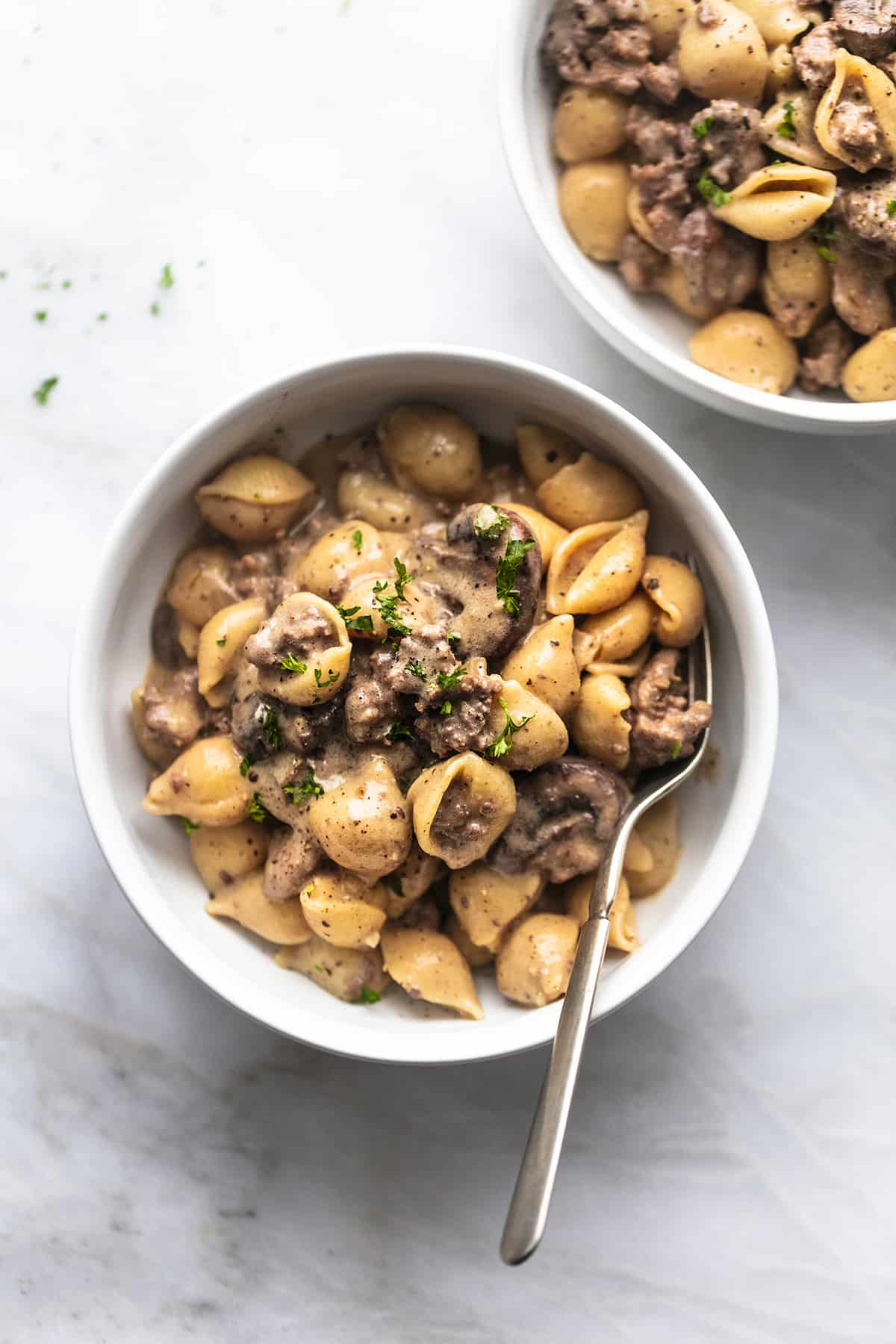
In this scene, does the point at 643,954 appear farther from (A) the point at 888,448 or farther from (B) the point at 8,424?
(B) the point at 8,424

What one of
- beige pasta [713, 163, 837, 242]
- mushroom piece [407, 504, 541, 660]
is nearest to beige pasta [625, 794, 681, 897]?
mushroom piece [407, 504, 541, 660]

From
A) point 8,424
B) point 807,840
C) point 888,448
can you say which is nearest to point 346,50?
point 8,424

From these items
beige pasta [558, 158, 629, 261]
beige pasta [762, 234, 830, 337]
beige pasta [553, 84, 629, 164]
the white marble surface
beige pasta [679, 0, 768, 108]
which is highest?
beige pasta [679, 0, 768, 108]

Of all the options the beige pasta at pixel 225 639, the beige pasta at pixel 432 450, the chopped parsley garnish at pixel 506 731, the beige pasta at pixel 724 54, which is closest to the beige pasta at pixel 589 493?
the beige pasta at pixel 432 450

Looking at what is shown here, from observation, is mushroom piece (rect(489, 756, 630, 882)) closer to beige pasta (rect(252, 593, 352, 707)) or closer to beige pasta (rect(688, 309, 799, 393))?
beige pasta (rect(252, 593, 352, 707))

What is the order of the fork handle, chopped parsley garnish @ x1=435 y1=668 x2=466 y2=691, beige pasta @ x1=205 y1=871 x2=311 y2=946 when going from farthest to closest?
beige pasta @ x1=205 y1=871 x2=311 y2=946 < chopped parsley garnish @ x1=435 y1=668 x2=466 y2=691 < the fork handle

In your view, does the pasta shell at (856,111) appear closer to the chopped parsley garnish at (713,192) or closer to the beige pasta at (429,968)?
the chopped parsley garnish at (713,192)

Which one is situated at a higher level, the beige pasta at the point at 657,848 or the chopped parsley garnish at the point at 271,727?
the chopped parsley garnish at the point at 271,727
